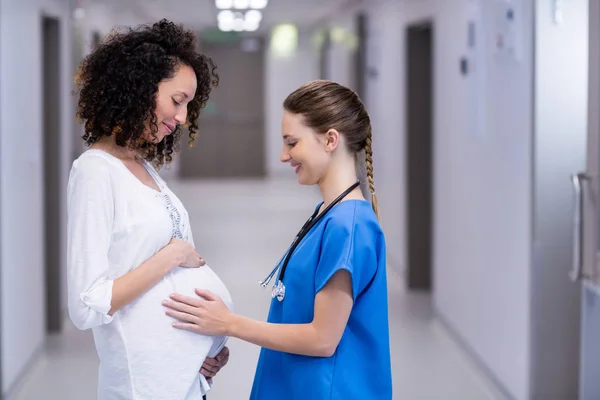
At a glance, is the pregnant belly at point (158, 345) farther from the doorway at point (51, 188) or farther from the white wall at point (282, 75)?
the white wall at point (282, 75)

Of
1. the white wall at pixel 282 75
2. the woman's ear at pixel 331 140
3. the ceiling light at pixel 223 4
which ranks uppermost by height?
the ceiling light at pixel 223 4

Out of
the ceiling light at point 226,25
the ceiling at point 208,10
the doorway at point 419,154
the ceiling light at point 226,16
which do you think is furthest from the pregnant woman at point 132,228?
the ceiling light at point 226,25

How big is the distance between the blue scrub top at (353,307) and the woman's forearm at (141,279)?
0.26m

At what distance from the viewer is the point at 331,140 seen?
178 cm

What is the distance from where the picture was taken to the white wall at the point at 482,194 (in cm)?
423

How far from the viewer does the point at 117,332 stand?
1.76m

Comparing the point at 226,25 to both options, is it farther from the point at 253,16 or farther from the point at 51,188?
the point at 51,188

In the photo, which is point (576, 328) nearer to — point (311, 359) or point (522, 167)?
point (522, 167)

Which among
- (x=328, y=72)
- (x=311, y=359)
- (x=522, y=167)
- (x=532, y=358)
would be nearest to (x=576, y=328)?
(x=532, y=358)

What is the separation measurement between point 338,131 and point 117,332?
0.64 meters

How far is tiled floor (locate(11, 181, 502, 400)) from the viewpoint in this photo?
4688mm

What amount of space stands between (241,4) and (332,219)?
37.9 feet

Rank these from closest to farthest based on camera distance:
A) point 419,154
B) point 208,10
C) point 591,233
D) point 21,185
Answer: point 591,233, point 21,185, point 419,154, point 208,10

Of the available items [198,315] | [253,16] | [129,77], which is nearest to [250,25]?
[253,16]
